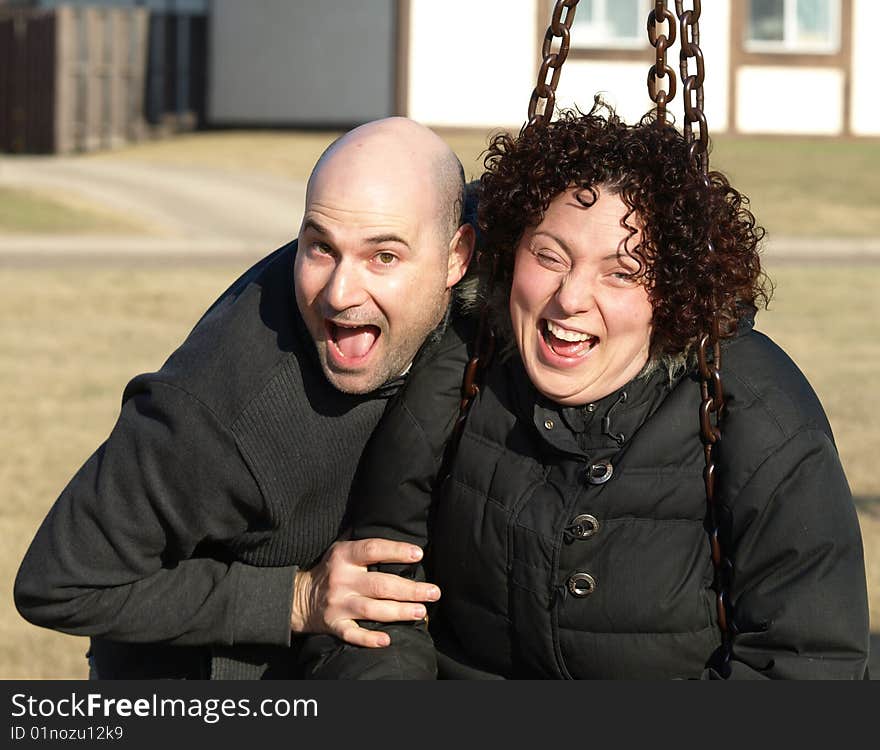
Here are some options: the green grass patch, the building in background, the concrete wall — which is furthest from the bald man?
the concrete wall

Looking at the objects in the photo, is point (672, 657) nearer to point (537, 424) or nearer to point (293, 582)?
point (537, 424)

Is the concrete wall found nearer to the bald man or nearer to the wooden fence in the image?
the wooden fence

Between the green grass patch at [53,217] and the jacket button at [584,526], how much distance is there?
1449cm

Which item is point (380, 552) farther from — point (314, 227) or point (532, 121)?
point (532, 121)

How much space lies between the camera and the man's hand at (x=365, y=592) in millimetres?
3287

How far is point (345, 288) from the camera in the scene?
312 centimetres

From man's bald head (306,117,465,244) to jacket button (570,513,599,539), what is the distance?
0.66 m

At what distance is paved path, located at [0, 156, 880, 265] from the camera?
15633 millimetres

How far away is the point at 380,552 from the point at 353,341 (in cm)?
44

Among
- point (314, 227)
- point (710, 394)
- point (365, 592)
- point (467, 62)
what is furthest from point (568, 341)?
point (467, 62)

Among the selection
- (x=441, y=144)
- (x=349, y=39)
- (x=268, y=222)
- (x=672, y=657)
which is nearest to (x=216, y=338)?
(x=441, y=144)

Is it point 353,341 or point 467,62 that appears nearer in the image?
point 353,341

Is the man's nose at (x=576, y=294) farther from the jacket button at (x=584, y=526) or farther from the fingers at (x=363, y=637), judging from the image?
the fingers at (x=363, y=637)

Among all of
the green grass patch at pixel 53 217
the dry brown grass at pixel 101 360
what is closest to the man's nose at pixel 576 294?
the dry brown grass at pixel 101 360
